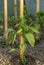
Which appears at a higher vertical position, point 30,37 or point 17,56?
point 30,37

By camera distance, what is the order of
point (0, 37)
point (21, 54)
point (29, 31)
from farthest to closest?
point (0, 37), point (21, 54), point (29, 31)

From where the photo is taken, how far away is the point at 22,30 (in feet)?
12.3

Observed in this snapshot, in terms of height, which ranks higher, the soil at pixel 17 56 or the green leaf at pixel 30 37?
the green leaf at pixel 30 37

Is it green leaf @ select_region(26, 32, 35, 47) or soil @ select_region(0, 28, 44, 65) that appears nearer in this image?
green leaf @ select_region(26, 32, 35, 47)

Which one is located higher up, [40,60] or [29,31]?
[29,31]

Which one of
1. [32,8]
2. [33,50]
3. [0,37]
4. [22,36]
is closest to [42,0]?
[32,8]

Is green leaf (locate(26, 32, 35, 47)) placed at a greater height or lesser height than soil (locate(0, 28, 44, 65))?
greater

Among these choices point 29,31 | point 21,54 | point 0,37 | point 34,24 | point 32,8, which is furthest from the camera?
point 32,8

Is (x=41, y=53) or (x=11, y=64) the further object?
(x=41, y=53)

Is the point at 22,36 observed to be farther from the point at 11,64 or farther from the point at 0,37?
the point at 0,37

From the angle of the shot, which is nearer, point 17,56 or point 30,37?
point 30,37

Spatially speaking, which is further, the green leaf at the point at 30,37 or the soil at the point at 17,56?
the soil at the point at 17,56

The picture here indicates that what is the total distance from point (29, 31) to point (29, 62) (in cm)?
55

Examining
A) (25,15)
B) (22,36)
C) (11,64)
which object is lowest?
(11,64)
